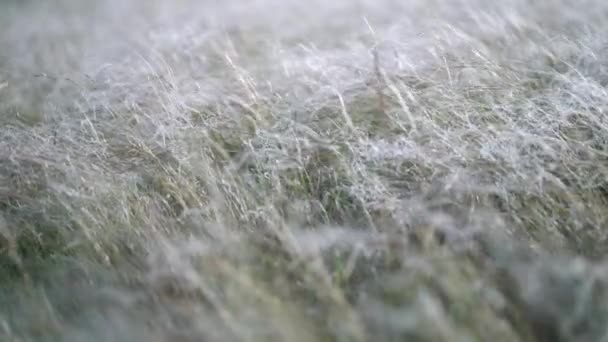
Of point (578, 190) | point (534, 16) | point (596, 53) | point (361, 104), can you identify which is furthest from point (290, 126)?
point (534, 16)

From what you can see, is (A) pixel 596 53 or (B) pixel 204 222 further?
(A) pixel 596 53

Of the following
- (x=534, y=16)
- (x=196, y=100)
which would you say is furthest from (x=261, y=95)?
(x=534, y=16)

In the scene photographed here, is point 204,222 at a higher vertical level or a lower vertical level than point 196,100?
lower

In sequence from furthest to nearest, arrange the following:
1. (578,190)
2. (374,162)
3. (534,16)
Answer: (534,16), (374,162), (578,190)

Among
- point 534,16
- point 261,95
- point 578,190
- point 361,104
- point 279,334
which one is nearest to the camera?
point 279,334

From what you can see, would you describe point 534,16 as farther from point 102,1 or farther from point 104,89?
point 102,1

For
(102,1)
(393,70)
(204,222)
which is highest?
(102,1)
